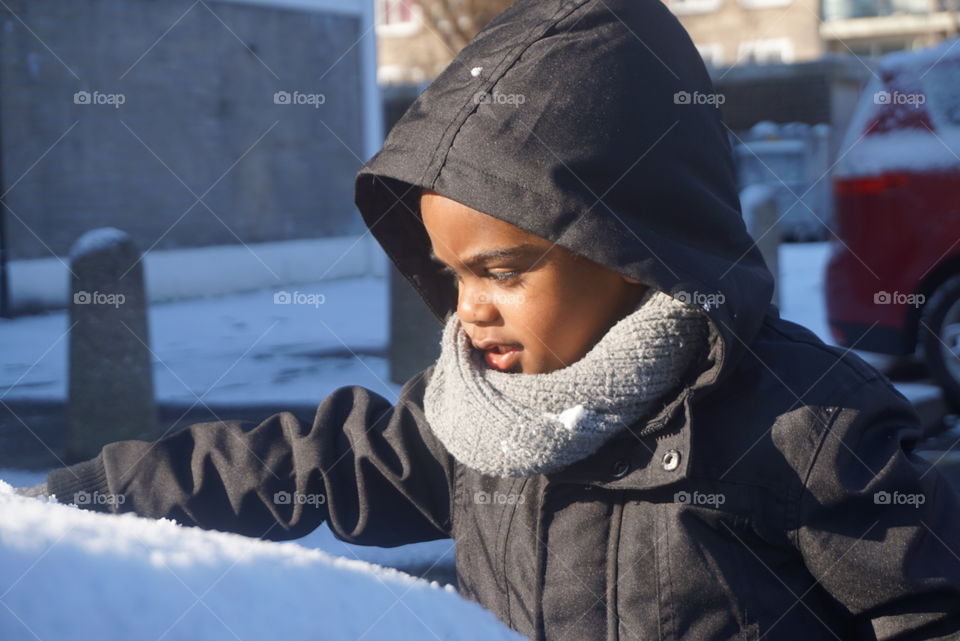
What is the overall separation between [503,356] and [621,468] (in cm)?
27

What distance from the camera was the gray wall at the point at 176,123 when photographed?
8883 millimetres

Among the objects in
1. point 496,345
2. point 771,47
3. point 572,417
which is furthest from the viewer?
point 771,47

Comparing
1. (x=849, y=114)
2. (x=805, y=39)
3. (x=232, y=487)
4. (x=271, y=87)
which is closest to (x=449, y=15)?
(x=849, y=114)

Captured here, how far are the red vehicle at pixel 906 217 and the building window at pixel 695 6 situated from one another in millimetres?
26689

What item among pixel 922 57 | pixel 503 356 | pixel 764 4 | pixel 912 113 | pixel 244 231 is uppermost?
pixel 764 4

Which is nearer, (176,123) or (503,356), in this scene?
(503,356)

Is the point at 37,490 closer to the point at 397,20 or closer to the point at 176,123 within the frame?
the point at 176,123

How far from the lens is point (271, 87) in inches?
430

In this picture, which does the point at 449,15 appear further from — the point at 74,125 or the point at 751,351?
the point at 751,351

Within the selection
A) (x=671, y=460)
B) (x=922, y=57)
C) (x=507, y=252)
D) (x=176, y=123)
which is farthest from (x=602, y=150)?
(x=176, y=123)

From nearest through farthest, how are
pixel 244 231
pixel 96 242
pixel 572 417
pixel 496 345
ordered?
pixel 572 417 → pixel 496 345 → pixel 96 242 → pixel 244 231

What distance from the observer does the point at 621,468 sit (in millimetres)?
1627

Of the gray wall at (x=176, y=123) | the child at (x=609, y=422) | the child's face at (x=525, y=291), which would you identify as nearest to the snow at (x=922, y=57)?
the child at (x=609, y=422)

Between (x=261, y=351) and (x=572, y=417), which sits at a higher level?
(x=572, y=417)
